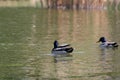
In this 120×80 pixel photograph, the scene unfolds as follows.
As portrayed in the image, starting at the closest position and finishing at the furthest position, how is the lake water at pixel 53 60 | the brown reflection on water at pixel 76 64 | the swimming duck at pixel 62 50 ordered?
the brown reflection on water at pixel 76 64 < the lake water at pixel 53 60 < the swimming duck at pixel 62 50

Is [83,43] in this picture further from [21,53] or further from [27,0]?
[27,0]

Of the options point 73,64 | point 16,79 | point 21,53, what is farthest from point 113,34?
point 16,79

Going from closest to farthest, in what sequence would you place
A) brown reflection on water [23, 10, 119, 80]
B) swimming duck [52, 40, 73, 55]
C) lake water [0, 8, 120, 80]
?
brown reflection on water [23, 10, 119, 80]
lake water [0, 8, 120, 80]
swimming duck [52, 40, 73, 55]

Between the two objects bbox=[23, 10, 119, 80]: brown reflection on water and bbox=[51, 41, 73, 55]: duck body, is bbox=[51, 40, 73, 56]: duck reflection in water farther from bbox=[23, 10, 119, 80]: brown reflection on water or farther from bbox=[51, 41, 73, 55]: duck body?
bbox=[23, 10, 119, 80]: brown reflection on water

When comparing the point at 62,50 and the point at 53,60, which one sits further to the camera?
the point at 62,50

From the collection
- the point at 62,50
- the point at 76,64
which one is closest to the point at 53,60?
the point at 76,64

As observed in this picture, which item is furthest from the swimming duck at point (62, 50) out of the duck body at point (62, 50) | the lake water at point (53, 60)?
the lake water at point (53, 60)

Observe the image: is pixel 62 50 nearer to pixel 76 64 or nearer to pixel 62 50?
pixel 62 50

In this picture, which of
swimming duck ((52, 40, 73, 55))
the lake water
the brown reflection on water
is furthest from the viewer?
swimming duck ((52, 40, 73, 55))

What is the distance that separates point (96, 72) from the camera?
867 inches

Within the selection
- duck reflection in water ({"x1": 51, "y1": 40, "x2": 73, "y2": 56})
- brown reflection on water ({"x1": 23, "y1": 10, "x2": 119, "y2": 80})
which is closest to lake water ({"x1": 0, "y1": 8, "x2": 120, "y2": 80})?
brown reflection on water ({"x1": 23, "y1": 10, "x2": 119, "y2": 80})

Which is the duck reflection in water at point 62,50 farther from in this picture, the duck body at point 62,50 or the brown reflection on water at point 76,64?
the brown reflection on water at point 76,64

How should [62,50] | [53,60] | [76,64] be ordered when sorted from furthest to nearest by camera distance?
[62,50] → [53,60] → [76,64]

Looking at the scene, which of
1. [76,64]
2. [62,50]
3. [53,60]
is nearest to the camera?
[76,64]
